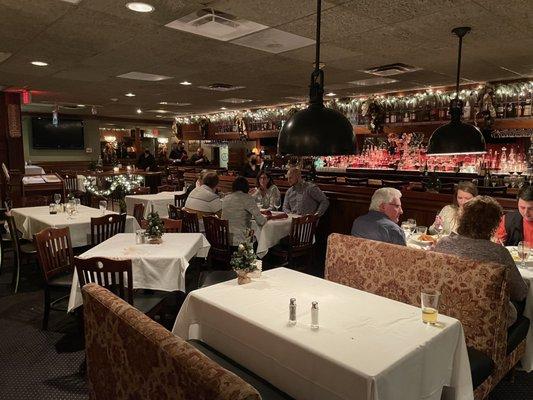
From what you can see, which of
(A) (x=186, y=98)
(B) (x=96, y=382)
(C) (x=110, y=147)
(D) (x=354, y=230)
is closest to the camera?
(B) (x=96, y=382)

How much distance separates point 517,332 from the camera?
2.70 meters

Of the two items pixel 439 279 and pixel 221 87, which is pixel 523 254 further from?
pixel 221 87

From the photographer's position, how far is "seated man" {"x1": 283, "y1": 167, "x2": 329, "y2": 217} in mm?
5663

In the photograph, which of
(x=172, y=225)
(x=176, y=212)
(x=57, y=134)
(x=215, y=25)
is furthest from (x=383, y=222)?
(x=57, y=134)

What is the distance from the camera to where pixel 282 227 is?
503 centimetres

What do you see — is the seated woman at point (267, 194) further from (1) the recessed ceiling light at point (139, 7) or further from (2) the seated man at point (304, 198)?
(1) the recessed ceiling light at point (139, 7)

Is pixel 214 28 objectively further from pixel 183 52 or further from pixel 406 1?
pixel 406 1

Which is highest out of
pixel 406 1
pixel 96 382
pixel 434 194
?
pixel 406 1

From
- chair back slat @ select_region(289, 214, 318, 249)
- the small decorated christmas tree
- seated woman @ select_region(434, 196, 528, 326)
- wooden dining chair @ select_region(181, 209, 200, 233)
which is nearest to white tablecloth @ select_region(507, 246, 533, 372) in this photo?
seated woman @ select_region(434, 196, 528, 326)

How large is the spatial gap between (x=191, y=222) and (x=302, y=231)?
4.63ft

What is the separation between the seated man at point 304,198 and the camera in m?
5.66

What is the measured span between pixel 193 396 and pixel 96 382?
3.35 feet

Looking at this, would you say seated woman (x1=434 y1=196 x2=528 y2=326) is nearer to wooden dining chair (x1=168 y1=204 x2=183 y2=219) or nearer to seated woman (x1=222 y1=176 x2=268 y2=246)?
seated woman (x1=222 y1=176 x2=268 y2=246)

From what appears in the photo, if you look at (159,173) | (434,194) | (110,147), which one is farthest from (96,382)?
(110,147)
